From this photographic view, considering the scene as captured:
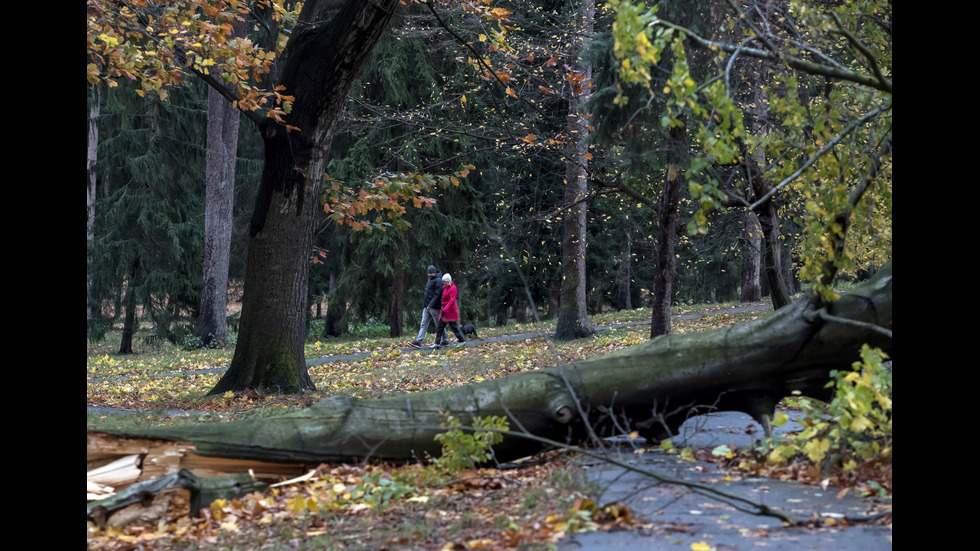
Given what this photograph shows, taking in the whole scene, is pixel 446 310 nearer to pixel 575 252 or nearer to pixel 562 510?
pixel 575 252

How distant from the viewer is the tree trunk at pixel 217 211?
21.7 metres

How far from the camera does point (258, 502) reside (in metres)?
5.29

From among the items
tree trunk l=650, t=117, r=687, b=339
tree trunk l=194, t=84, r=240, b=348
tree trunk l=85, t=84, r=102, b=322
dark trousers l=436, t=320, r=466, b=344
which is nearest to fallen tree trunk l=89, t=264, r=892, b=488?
tree trunk l=650, t=117, r=687, b=339

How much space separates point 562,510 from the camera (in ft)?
15.4

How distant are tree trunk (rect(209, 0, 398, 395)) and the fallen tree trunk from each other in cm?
413

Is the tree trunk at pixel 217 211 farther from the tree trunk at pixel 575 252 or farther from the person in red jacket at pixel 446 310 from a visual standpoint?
the tree trunk at pixel 575 252

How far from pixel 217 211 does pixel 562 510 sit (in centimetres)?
1923

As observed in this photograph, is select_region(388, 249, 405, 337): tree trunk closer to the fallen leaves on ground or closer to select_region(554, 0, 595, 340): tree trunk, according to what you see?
select_region(554, 0, 595, 340): tree trunk

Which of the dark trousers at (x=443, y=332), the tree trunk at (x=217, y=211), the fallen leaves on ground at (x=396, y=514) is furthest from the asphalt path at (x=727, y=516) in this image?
the tree trunk at (x=217, y=211)

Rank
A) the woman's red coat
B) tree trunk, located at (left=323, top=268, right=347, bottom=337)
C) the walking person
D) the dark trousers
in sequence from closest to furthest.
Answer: the dark trousers, the woman's red coat, the walking person, tree trunk, located at (left=323, top=268, right=347, bottom=337)

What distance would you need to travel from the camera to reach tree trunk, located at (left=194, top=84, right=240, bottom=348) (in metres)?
21.7
